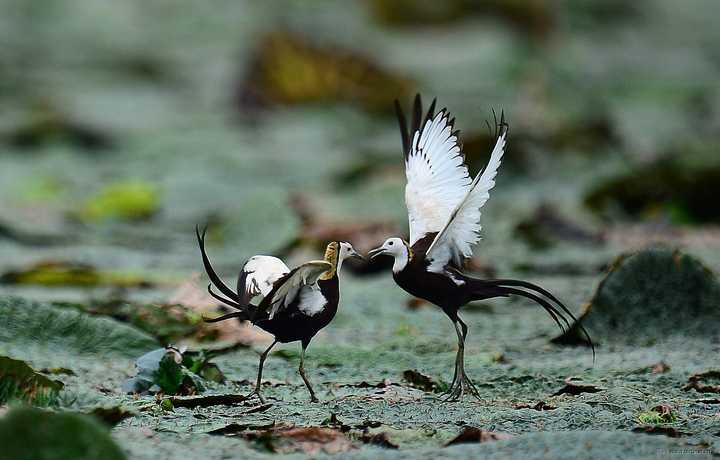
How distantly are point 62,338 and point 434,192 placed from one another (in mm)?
1158

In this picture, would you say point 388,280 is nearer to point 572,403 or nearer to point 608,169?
point 572,403

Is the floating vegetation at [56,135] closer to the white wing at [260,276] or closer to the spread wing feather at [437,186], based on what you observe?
the spread wing feather at [437,186]

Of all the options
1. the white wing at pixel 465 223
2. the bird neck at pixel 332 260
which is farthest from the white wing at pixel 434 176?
the bird neck at pixel 332 260

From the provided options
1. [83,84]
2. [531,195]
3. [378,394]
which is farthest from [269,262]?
[83,84]

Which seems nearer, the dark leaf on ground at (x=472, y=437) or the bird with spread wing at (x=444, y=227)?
the dark leaf on ground at (x=472, y=437)

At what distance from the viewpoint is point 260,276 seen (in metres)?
2.74

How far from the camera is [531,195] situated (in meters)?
6.96

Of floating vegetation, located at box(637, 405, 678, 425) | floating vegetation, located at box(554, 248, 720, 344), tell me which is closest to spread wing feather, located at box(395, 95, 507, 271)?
floating vegetation, located at box(637, 405, 678, 425)

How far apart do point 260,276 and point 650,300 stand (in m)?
1.36

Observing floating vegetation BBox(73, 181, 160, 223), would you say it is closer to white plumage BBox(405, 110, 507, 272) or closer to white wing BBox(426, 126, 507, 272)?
white plumage BBox(405, 110, 507, 272)

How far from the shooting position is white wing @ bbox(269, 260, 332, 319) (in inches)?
101

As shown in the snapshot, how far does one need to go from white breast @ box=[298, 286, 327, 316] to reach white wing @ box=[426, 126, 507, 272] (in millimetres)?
278

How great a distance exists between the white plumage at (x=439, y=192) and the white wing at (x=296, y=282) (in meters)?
0.29

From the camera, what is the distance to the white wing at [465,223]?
2.64 meters
